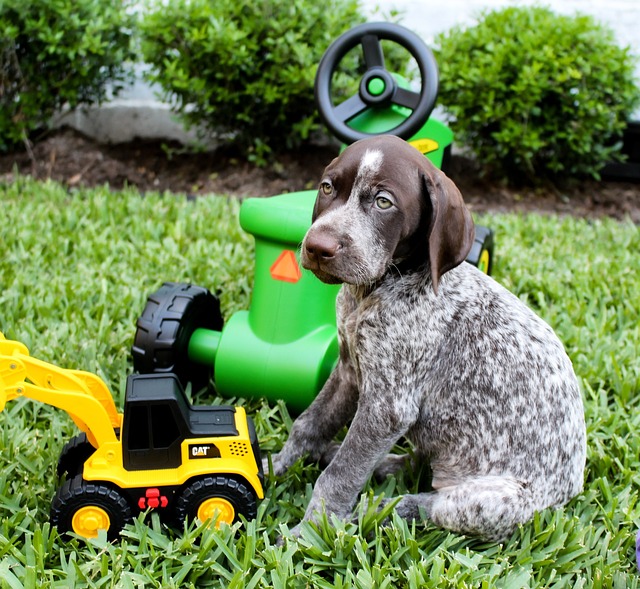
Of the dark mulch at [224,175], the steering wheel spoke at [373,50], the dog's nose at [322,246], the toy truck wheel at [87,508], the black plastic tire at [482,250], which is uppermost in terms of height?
the steering wheel spoke at [373,50]

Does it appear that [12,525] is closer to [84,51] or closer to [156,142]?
[84,51]

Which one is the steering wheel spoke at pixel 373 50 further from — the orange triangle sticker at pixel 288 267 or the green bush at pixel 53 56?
the green bush at pixel 53 56

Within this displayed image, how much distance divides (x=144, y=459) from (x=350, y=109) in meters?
1.82

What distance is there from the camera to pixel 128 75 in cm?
651

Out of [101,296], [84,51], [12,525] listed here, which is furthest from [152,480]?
[84,51]

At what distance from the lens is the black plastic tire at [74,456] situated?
263cm

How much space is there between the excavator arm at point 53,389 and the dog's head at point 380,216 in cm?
85

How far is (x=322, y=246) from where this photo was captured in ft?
7.28

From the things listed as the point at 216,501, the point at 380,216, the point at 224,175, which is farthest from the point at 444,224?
the point at 224,175

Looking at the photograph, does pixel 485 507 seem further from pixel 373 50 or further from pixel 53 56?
pixel 53 56

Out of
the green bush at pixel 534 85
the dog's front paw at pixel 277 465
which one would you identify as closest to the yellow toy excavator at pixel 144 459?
the dog's front paw at pixel 277 465

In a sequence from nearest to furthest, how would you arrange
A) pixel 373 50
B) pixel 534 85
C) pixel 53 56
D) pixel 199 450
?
pixel 199 450 < pixel 373 50 < pixel 534 85 < pixel 53 56

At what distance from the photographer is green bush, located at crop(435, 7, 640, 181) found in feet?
19.9

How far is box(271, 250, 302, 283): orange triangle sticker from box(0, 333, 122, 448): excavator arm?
36.9 inches
